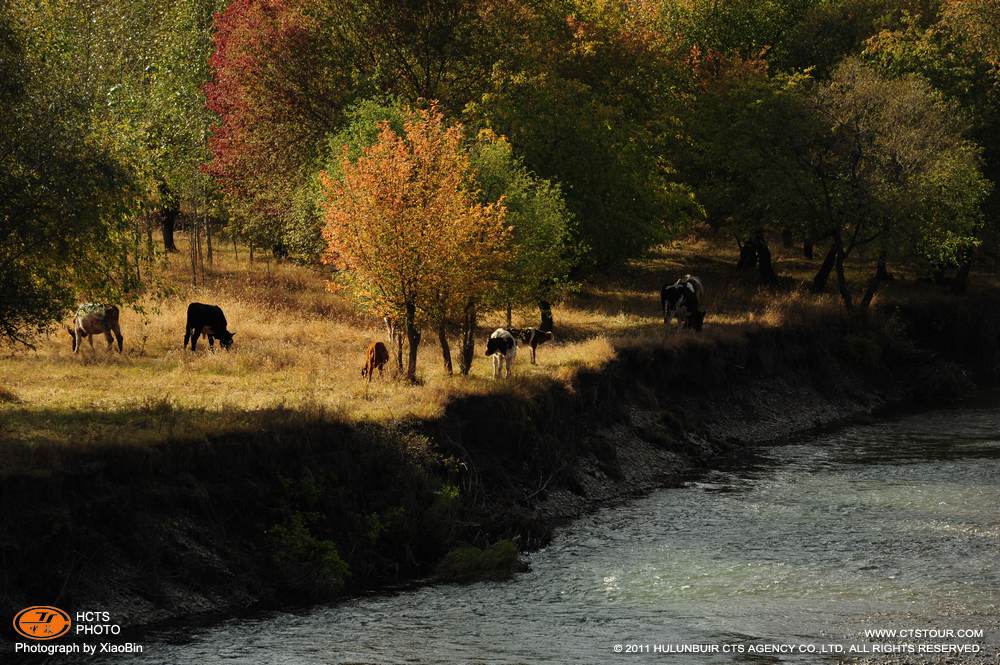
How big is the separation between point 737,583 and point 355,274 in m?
14.7

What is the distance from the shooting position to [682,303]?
44750mm

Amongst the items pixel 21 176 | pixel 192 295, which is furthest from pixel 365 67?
pixel 21 176

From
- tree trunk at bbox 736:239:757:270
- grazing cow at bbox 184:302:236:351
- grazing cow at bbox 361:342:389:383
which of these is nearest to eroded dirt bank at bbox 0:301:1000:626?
grazing cow at bbox 361:342:389:383

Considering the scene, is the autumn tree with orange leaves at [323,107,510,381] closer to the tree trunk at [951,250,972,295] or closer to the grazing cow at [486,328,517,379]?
the grazing cow at [486,328,517,379]

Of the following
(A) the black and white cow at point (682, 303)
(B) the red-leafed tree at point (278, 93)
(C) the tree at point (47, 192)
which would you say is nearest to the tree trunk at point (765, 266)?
(A) the black and white cow at point (682, 303)

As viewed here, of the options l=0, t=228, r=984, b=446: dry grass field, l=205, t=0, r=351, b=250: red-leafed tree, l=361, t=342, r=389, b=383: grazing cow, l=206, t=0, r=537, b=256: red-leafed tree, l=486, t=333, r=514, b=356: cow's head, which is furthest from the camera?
l=205, t=0, r=351, b=250: red-leafed tree

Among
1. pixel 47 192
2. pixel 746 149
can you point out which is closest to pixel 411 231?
pixel 47 192

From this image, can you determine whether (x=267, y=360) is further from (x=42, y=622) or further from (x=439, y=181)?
(x=42, y=622)

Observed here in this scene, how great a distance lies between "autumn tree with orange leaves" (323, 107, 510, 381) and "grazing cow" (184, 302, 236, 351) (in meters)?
6.78

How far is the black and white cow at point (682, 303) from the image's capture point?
44.1 m

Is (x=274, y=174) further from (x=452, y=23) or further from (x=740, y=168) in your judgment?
(x=740, y=168)

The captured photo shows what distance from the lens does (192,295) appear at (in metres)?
47.1

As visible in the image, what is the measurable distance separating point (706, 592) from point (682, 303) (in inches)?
907

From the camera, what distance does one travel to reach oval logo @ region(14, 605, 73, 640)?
19.2 m
